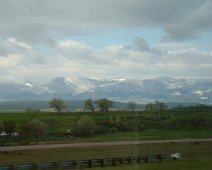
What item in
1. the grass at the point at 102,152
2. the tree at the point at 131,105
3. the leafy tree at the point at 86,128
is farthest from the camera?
the tree at the point at 131,105

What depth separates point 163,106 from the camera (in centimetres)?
7888

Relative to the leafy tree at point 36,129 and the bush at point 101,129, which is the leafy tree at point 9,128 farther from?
the bush at point 101,129

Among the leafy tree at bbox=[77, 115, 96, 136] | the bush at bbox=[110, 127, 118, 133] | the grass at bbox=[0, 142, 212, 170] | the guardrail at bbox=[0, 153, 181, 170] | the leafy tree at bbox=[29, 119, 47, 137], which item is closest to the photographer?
the guardrail at bbox=[0, 153, 181, 170]

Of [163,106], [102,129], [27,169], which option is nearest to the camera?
[27,169]

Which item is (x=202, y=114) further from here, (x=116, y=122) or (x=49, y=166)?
(x=49, y=166)

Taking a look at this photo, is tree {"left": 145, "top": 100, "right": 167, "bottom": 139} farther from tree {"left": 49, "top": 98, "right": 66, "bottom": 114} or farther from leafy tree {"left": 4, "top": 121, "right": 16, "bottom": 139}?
tree {"left": 49, "top": 98, "right": 66, "bottom": 114}

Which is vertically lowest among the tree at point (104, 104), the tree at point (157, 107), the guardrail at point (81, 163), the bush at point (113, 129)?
the guardrail at point (81, 163)

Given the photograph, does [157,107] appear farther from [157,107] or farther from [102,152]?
[102,152]

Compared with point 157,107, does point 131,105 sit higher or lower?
higher

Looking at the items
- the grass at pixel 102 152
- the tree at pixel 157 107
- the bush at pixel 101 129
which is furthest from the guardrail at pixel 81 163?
the tree at pixel 157 107

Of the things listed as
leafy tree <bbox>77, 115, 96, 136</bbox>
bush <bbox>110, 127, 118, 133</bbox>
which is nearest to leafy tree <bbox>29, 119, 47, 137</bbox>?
leafy tree <bbox>77, 115, 96, 136</bbox>

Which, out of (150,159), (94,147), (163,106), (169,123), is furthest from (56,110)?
(150,159)

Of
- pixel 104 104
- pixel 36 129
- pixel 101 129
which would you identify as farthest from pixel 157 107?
pixel 104 104

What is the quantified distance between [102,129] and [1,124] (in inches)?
612
